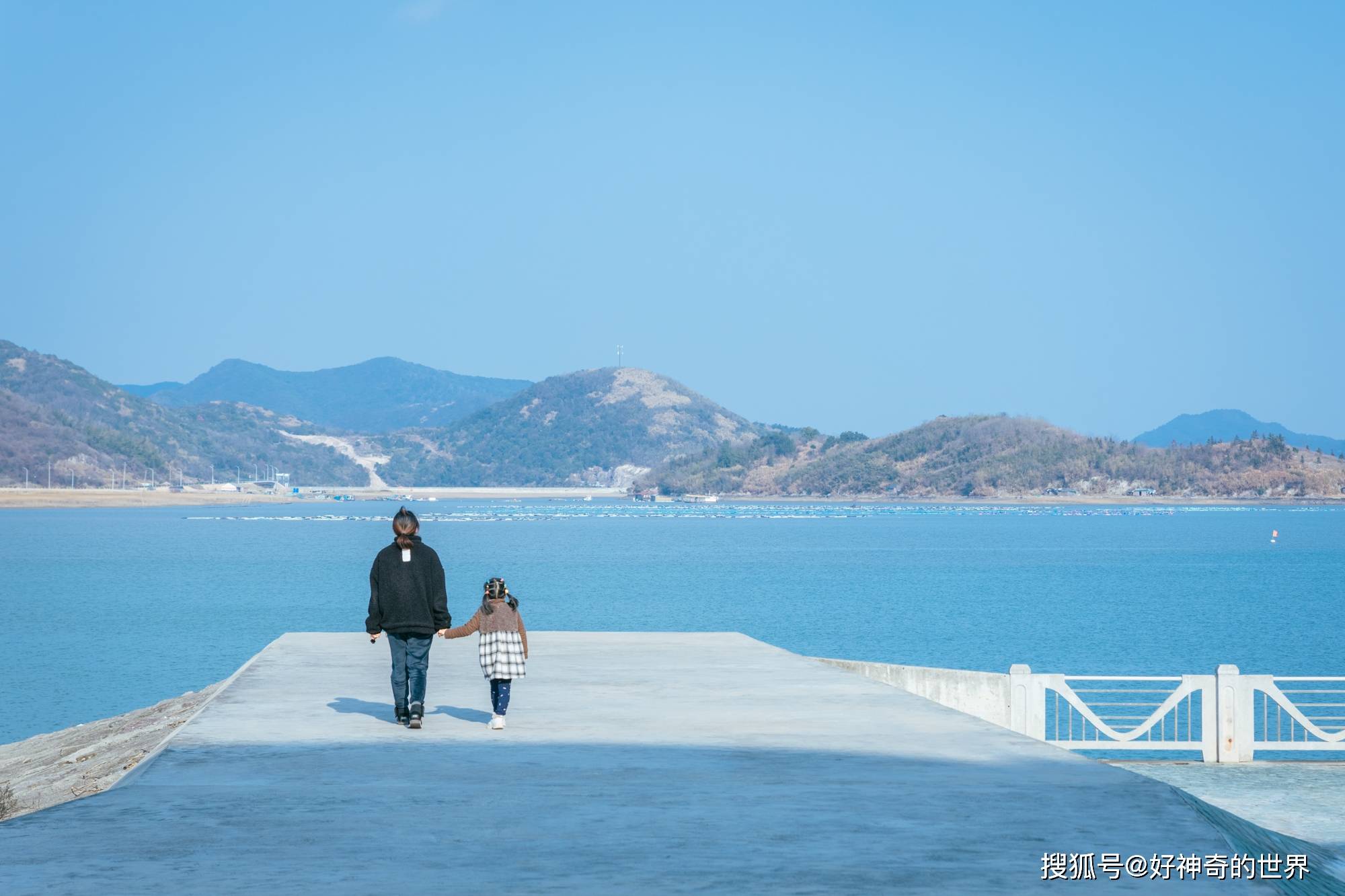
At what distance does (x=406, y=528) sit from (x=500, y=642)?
1200 mm

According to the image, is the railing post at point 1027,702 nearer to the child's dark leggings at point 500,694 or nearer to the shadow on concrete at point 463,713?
the shadow on concrete at point 463,713

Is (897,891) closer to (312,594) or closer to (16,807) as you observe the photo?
(16,807)

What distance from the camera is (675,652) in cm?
1964

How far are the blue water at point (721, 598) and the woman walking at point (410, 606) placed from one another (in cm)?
359

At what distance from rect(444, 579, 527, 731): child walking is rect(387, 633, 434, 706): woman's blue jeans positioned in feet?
0.87

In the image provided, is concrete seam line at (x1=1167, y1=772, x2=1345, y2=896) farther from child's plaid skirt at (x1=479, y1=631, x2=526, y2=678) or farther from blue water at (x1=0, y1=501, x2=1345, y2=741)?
blue water at (x1=0, y1=501, x2=1345, y2=741)

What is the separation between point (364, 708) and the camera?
14.0 meters

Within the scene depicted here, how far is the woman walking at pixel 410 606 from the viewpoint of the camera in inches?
492

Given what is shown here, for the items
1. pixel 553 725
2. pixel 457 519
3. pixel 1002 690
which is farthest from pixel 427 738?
pixel 457 519

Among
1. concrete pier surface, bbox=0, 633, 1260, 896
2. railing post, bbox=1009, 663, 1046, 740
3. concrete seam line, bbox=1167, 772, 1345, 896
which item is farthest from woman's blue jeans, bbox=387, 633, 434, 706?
railing post, bbox=1009, 663, 1046, 740

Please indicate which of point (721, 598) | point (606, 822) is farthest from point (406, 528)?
point (721, 598)

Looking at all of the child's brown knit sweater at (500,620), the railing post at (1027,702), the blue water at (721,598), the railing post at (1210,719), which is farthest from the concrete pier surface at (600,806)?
the blue water at (721,598)

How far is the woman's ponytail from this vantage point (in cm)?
1234

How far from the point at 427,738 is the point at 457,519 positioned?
589 ft
